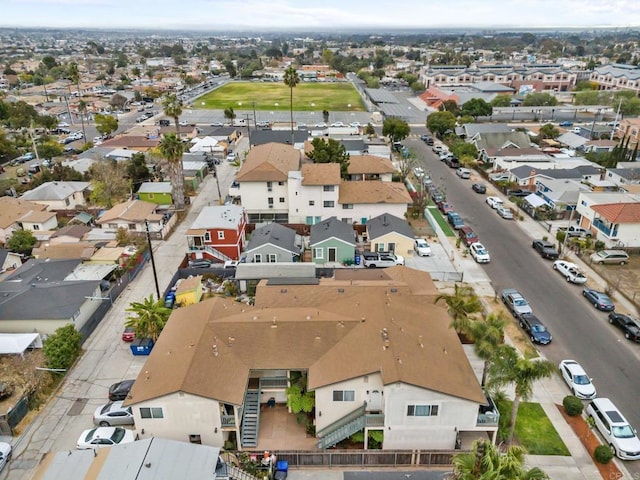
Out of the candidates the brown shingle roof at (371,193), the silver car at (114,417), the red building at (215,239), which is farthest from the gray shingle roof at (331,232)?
the silver car at (114,417)

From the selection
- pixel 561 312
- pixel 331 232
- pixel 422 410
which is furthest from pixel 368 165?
pixel 422 410

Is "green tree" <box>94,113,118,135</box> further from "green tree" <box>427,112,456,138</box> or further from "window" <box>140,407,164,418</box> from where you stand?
"window" <box>140,407,164,418</box>

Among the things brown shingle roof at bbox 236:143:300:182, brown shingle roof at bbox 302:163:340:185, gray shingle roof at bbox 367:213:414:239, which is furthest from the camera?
brown shingle roof at bbox 236:143:300:182

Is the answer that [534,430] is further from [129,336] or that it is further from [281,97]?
[281,97]

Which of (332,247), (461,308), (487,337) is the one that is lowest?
(332,247)

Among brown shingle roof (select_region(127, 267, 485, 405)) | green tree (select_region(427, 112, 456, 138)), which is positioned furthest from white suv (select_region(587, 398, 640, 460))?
green tree (select_region(427, 112, 456, 138))

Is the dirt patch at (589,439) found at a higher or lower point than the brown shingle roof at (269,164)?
lower

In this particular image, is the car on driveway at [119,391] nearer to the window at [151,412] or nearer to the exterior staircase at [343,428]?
the window at [151,412]
